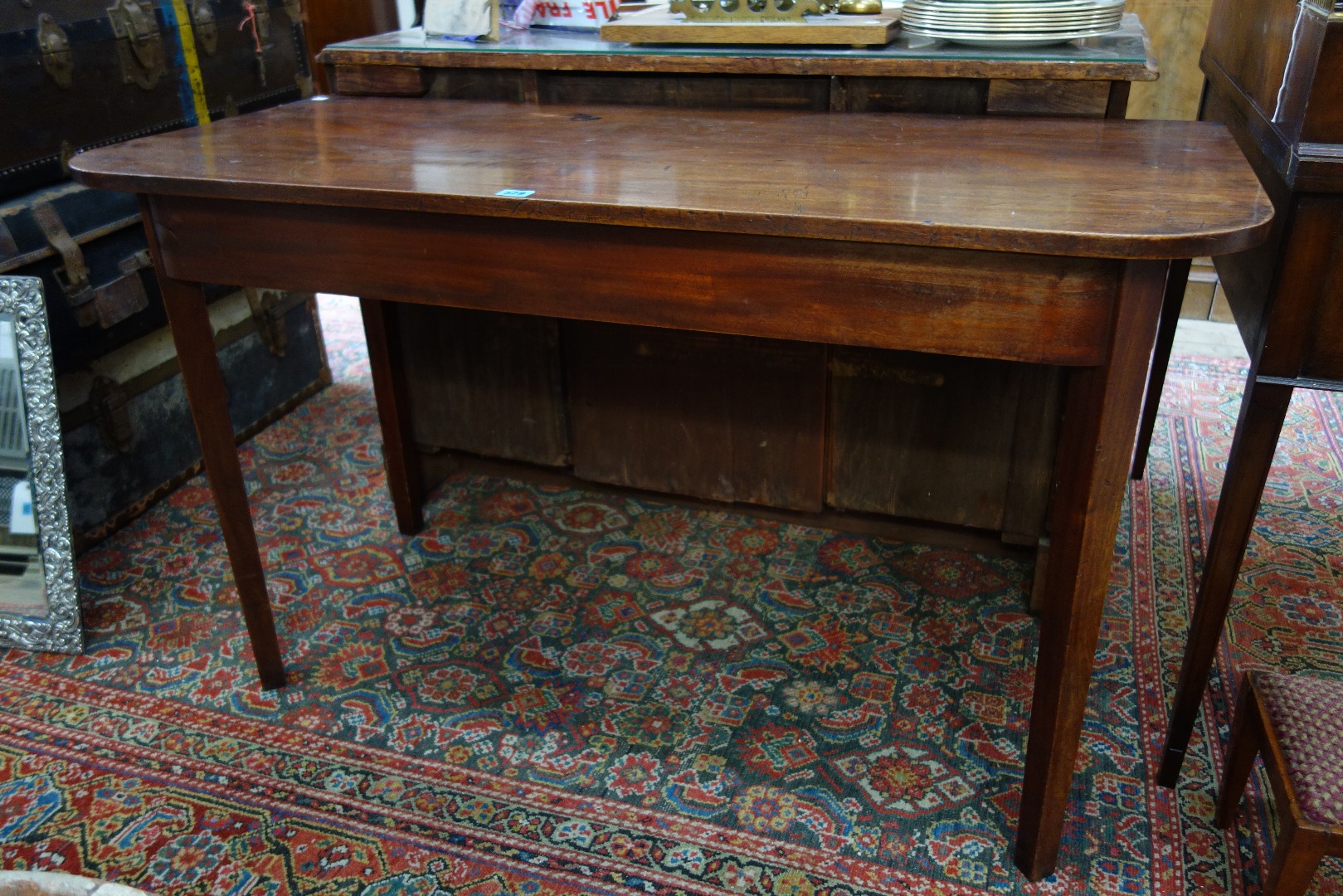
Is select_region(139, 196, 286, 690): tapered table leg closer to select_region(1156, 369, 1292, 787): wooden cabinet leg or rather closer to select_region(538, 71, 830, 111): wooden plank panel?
select_region(538, 71, 830, 111): wooden plank panel

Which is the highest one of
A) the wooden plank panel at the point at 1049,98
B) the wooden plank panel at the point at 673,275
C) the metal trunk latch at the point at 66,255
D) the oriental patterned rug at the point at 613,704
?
the wooden plank panel at the point at 1049,98

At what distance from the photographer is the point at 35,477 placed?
1.97 meters

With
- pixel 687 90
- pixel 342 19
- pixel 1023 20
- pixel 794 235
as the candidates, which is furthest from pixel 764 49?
pixel 342 19

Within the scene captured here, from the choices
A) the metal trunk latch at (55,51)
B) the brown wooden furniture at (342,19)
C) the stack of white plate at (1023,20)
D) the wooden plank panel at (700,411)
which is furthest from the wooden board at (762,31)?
the brown wooden furniture at (342,19)

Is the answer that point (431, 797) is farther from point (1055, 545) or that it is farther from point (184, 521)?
point (184, 521)

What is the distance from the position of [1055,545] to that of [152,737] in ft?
4.91

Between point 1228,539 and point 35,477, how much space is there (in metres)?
2.06

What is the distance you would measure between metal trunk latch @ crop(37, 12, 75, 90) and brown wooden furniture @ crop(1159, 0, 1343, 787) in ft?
7.20

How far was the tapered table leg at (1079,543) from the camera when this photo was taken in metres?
1.08

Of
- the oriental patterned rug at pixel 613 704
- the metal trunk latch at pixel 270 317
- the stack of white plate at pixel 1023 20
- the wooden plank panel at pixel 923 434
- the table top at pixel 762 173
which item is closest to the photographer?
the table top at pixel 762 173

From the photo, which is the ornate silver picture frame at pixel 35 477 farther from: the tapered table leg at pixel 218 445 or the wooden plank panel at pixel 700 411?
the wooden plank panel at pixel 700 411

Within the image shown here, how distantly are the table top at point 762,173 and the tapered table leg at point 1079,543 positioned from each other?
105 mm

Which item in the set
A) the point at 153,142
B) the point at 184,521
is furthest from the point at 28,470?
the point at 153,142

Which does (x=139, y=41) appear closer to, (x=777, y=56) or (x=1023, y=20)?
(x=777, y=56)
